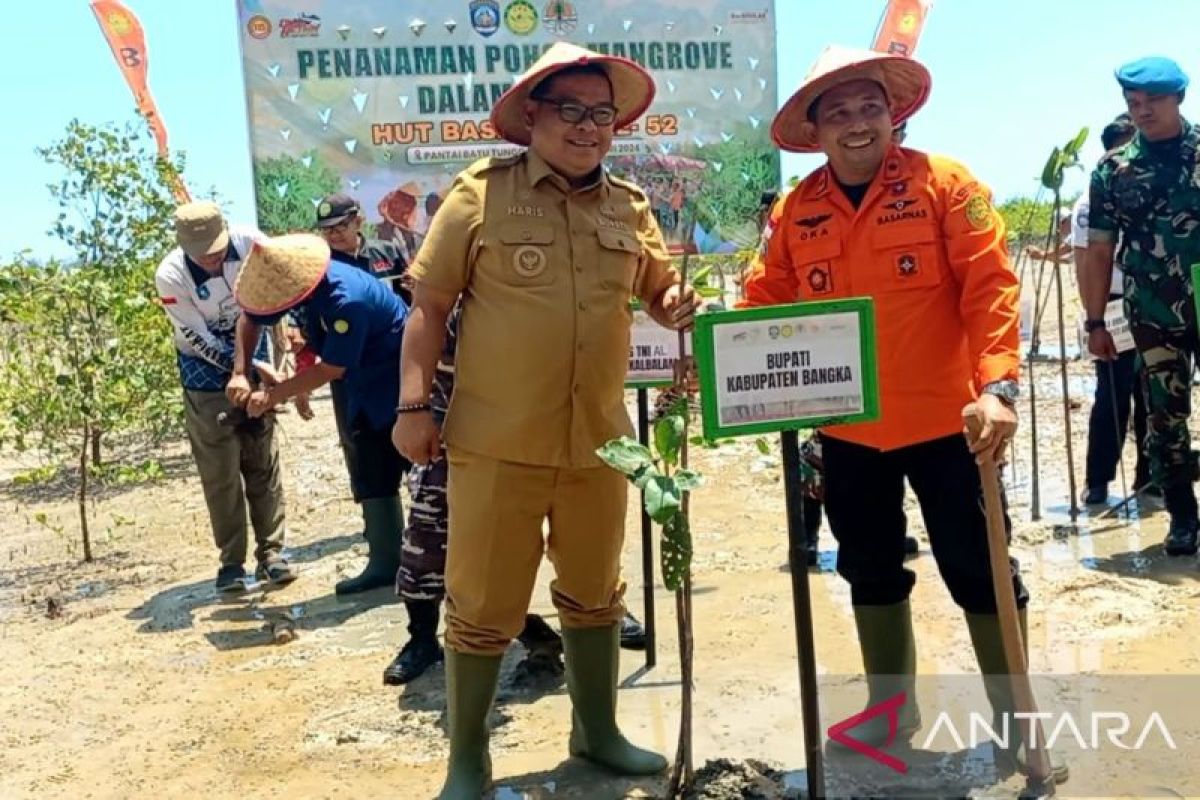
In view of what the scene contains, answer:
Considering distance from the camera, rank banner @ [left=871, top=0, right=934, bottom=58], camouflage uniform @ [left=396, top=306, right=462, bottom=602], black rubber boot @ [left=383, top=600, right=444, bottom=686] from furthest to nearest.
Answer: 1. banner @ [left=871, top=0, right=934, bottom=58]
2. black rubber boot @ [left=383, top=600, right=444, bottom=686]
3. camouflage uniform @ [left=396, top=306, right=462, bottom=602]

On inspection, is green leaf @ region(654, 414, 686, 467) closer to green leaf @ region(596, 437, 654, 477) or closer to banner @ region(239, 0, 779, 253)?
green leaf @ region(596, 437, 654, 477)

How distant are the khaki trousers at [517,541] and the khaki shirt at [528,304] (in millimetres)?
70

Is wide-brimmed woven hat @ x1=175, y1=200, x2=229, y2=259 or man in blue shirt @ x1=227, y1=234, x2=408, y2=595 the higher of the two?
wide-brimmed woven hat @ x1=175, y1=200, x2=229, y2=259

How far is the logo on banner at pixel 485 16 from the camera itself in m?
9.65

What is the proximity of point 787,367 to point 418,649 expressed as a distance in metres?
2.21

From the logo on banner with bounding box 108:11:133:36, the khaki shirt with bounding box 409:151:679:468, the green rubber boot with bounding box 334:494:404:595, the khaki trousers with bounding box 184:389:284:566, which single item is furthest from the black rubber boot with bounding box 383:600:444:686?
the logo on banner with bounding box 108:11:133:36

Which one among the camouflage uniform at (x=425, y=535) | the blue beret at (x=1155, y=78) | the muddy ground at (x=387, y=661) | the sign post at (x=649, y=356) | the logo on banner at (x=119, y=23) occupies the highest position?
the logo on banner at (x=119, y=23)

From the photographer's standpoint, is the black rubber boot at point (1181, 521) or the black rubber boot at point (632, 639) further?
the black rubber boot at point (1181, 521)

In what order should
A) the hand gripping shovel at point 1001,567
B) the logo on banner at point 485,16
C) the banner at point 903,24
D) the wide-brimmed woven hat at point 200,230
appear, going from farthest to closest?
the banner at point 903,24 → the logo on banner at point 485,16 → the wide-brimmed woven hat at point 200,230 → the hand gripping shovel at point 1001,567

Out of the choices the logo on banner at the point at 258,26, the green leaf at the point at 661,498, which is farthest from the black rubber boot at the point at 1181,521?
the logo on banner at the point at 258,26

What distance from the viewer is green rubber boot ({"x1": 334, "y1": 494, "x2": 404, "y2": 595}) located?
5148 millimetres

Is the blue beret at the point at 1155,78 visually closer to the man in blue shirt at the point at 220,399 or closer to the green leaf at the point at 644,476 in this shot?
the green leaf at the point at 644,476

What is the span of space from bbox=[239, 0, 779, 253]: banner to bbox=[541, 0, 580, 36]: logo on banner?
1cm

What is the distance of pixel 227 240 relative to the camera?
5039 millimetres
